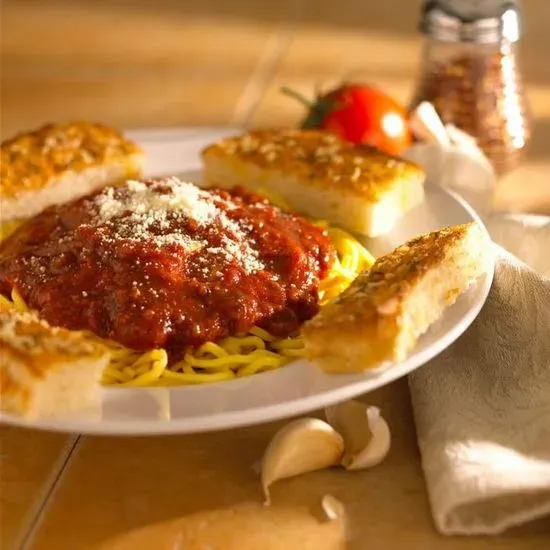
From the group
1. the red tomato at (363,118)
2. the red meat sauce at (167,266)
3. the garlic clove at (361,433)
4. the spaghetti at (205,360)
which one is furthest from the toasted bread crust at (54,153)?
the garlic clove at (361,433)

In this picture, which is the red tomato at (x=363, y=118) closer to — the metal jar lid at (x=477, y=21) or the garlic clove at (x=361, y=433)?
the metal jar lid at (x=477, y=21)

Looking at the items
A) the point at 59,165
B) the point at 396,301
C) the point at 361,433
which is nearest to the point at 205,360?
the point at 361,433

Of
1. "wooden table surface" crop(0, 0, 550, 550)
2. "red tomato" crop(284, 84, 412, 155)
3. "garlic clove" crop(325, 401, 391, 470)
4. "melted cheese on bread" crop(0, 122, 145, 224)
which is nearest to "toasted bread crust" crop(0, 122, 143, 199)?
"melted cheese on bread" crop(0, 122, 145, 224)

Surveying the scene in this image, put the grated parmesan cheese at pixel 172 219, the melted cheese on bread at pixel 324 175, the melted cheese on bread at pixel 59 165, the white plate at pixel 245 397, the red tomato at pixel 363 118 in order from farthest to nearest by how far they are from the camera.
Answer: the red tomato at pixel 363 118 < the melted cheese on bread at pixel 59 165 < the melted cheese on bread at pixel 324 175 < the grated parmesan cheese at pixel 172 219 < the white plate at pixel 245 397

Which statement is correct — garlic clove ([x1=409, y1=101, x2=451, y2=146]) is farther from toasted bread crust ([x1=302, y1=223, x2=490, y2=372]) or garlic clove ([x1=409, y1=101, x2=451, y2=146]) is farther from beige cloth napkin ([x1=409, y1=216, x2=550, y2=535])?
toasted bread crust ([x1=302, y1=223, x2=490, y2=372])

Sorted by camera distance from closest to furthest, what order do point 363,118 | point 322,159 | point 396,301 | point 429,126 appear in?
point 396,301
point 322,159
point 429,126
point 363,118

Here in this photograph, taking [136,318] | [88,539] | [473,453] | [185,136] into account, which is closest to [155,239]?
[136,318]

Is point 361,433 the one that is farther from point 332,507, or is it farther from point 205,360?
point 205,360
